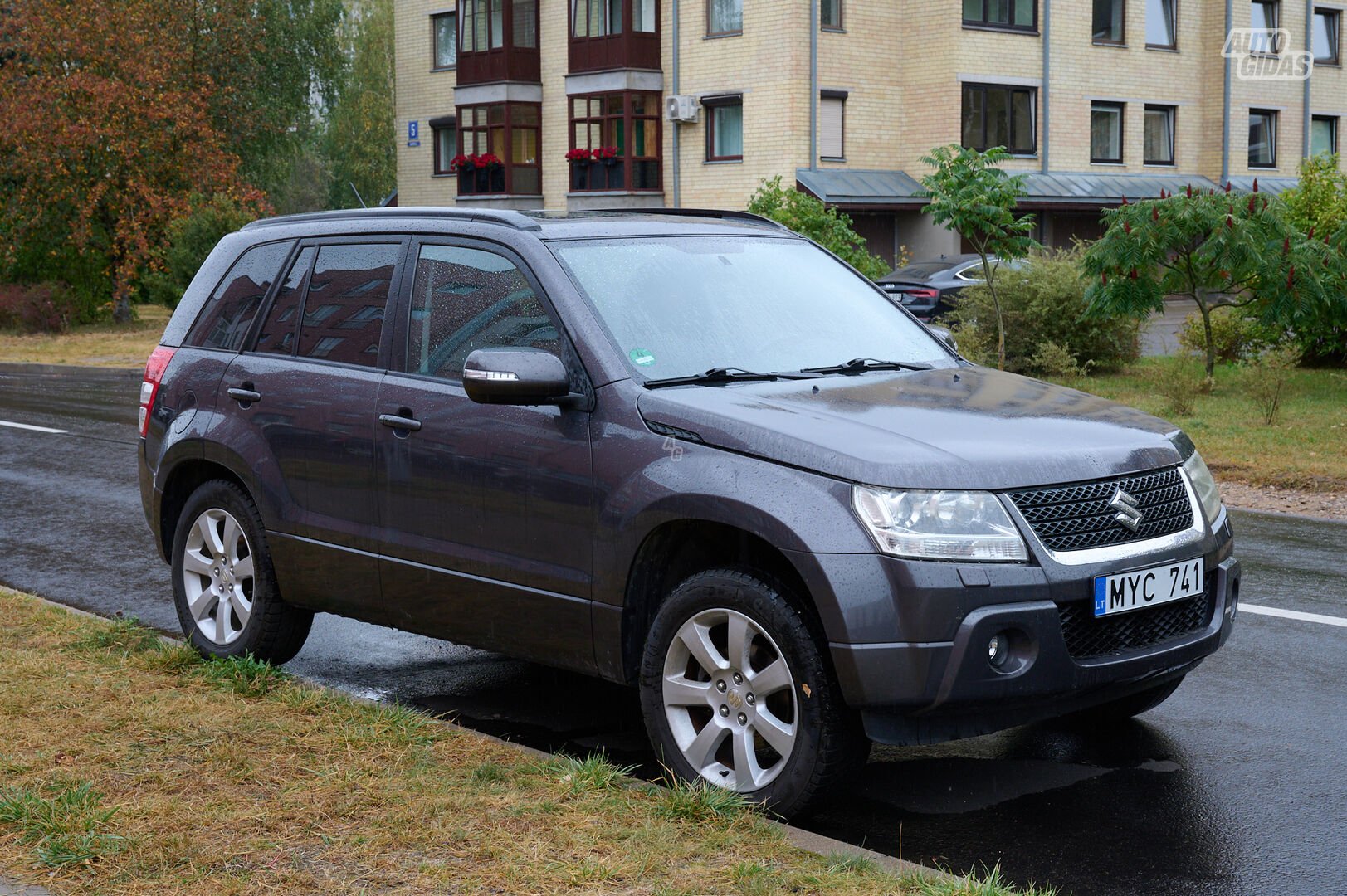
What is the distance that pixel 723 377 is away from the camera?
5.31m

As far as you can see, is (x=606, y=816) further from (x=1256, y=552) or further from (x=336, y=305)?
(x=1256, y=552)

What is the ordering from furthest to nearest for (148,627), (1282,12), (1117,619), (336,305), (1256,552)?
1. (1282,12)
2. (1256,552)
3. (148,627)
4. (336,305)
5. (1117,619)

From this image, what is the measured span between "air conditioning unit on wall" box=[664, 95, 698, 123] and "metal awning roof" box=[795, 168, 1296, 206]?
3848mm

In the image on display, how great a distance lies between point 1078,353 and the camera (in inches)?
795

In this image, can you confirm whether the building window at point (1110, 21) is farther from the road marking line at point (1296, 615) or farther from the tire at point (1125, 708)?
the tire at point (1125, 708)

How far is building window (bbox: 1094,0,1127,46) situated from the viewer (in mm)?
43250

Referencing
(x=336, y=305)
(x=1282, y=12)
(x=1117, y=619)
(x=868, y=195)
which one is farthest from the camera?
(x=1282, y=12)

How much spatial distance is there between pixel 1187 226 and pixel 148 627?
12.8 metres

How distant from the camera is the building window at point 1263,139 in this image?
47281mm

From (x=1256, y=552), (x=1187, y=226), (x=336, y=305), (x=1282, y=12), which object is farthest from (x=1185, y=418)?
(x=1282, y=12)

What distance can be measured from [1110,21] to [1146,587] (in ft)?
138

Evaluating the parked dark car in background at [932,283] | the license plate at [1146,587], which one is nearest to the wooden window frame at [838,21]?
the parked dark car in background at [932,283]

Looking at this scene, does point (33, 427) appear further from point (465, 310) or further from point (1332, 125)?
point (1332, 125)

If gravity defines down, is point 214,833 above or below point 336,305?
below
